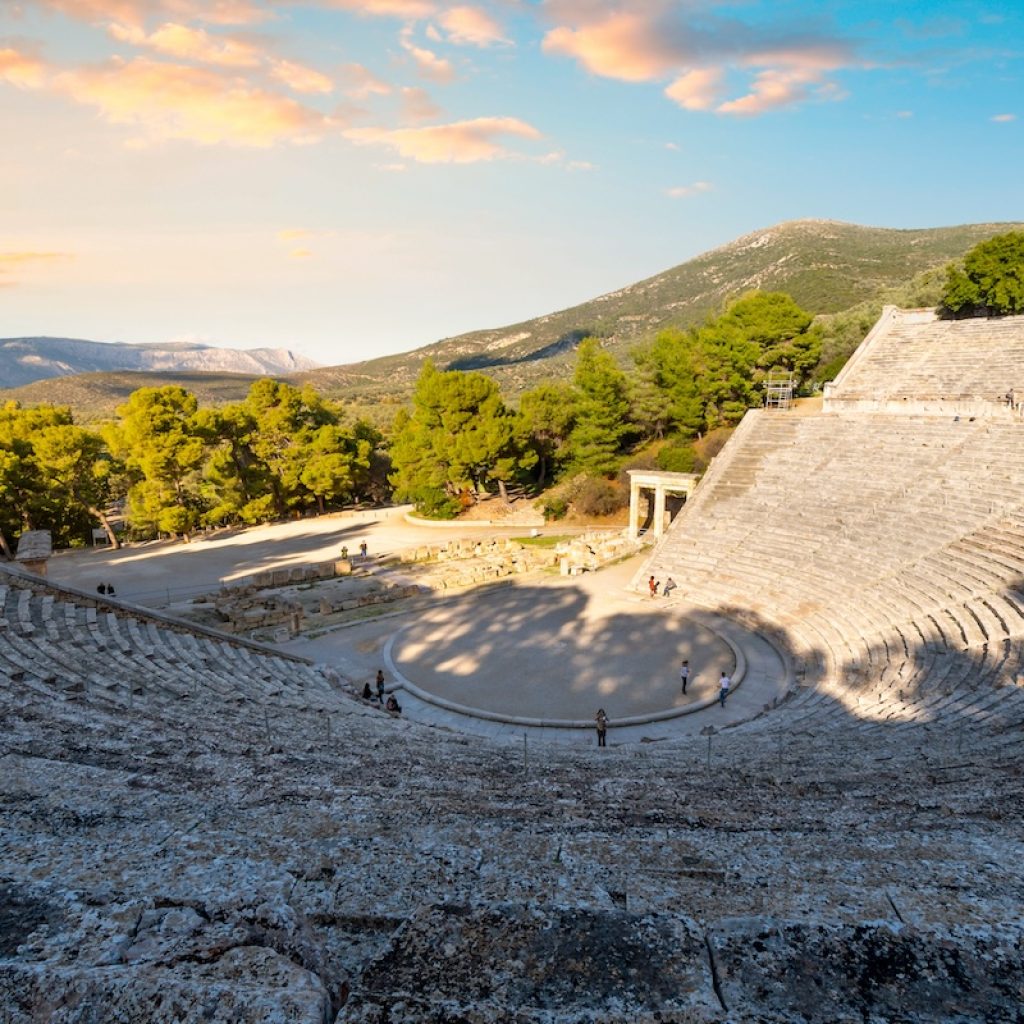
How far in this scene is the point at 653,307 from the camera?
106m

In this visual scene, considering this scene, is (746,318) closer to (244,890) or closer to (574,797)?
(574,797)

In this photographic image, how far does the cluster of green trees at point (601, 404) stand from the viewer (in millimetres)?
37188

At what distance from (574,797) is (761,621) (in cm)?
1272

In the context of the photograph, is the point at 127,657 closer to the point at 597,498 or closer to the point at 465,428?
the point at 597,498

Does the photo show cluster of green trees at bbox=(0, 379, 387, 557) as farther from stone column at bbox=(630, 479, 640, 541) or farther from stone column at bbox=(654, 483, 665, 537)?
stone column at bbox=(654, 483, 665, 537)

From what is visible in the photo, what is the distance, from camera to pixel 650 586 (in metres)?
21.2

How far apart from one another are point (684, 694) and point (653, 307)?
100m

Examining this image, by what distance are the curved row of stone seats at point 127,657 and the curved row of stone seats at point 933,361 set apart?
24.8 metres

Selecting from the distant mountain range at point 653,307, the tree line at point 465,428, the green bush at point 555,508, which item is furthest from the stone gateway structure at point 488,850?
the distant mountain range at point 653,307

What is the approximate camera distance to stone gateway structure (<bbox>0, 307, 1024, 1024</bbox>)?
8.59 ft

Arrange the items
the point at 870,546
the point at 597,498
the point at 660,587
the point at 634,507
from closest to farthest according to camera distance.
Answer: the point at 870,546 < the point at 660,587 < the point at 634,507 < the point at 597,498

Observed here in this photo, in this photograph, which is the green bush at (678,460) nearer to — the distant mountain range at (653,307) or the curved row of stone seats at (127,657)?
the curved row of stone seats at (127,657)

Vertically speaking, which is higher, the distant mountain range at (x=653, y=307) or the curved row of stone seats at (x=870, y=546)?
the distant mountain range at (x=653, y=307)

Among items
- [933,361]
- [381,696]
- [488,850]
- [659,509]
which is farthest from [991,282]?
[488,850]
